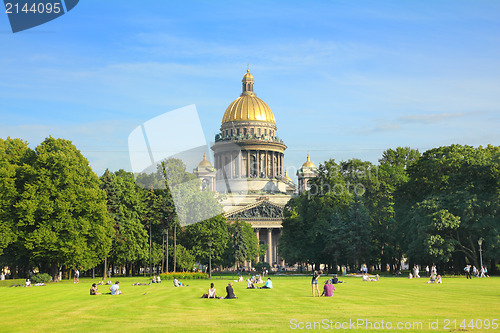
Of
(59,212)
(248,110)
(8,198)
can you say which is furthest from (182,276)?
(248,110)

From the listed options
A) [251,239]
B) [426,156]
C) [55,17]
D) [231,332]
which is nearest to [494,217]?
[426,156]

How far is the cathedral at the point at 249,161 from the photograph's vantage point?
157 m

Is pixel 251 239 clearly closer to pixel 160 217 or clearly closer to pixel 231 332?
pixel 160 217

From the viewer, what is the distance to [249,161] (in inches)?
6388

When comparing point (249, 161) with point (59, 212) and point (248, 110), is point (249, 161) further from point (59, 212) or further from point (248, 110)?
point (59, 212)

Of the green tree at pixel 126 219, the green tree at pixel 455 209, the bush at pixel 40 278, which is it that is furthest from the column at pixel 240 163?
the bush at pixel 40 278

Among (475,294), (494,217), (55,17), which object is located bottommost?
(475,294)

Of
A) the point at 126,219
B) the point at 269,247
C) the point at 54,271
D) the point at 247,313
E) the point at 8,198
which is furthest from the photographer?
the point at 269,247

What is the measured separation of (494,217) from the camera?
58.6 metres

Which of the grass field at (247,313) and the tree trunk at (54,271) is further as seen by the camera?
the tree trunk at (54,271)

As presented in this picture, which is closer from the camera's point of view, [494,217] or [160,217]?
[494,217]

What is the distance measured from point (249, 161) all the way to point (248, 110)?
41.9ft

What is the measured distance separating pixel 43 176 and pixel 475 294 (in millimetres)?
36846

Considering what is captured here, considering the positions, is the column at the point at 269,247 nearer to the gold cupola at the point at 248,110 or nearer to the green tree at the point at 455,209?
the gold cupola at the point at 248,110
